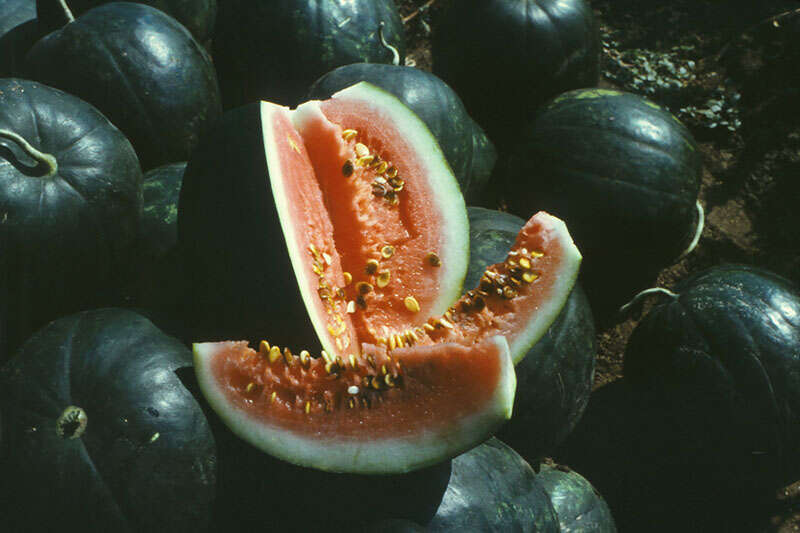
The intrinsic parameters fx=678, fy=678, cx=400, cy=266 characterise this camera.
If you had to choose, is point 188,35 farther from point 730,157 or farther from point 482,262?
point 730,157

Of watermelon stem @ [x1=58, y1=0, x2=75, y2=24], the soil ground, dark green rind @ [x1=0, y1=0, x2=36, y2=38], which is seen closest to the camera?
watermelon stem @ [x1=58, y1=0, x2=75, y2=24]

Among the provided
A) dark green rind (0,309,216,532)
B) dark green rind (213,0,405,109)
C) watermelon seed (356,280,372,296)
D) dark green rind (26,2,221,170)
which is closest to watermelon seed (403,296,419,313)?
watermelon seed (356,280,372,296)

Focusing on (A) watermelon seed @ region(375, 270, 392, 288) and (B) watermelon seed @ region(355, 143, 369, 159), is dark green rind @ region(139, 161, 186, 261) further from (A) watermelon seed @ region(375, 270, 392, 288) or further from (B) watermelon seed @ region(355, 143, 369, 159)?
(A) watermelon seed @ region(375, 270, 392, 288)

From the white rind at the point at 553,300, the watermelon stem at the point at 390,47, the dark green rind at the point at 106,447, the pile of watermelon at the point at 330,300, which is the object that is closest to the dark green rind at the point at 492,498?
the pile of watermelon at the point at 330,300

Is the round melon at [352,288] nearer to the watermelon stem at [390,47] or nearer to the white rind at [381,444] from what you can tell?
the white rind at [381,444]

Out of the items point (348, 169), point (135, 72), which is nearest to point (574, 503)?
point (348, 169)

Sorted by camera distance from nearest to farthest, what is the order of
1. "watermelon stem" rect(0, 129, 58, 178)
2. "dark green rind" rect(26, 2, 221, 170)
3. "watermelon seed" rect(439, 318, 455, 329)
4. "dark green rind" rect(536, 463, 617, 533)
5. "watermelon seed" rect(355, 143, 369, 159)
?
"watermelon seed" rect(439, 318, 455, 329) < "watermelon stem" rect(0, 129, 58, 178) < "watermelon seed" rect(355, 143, 369, 159) < "dark green rind" rect(536, 463, 617, 533) < "dark green rind" rect(26, 2, 221, 170)

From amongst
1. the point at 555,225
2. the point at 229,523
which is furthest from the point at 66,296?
the point at 555,225

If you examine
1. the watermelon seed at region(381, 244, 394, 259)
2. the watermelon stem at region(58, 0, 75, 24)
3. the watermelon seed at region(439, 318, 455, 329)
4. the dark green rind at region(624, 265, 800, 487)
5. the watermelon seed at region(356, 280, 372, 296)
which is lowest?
the dark green rind at region(624, 265, 800, 487)
